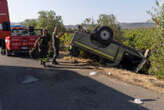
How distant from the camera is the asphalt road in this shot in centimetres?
390

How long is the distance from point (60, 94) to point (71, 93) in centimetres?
30

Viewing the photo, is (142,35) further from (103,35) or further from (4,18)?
(4,18)

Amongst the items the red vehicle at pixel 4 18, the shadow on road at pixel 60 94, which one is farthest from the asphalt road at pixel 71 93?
the red vehicle at pixel 4 18

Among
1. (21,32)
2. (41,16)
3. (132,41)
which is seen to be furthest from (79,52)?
(41,16)

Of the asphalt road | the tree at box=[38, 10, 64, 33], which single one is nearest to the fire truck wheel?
the asphalt road

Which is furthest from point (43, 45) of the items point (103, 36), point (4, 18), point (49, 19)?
point (49, 19)

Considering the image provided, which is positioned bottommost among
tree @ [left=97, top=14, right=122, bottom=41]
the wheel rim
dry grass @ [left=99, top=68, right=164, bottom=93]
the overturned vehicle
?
dry grass @ [left=99, top=68, right=164, bottom=93]

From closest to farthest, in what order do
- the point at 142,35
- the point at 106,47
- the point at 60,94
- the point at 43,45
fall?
the point at 60,94, the point at 106,47, the point at 43,45, the point at 142,35

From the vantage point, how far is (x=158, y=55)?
583 centimetres

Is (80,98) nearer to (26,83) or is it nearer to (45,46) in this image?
(26,83)

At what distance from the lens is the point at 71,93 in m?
4.66

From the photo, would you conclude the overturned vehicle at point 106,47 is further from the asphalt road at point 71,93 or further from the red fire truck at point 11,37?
the red fire truck at point 11,37

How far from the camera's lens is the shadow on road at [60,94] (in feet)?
12.7

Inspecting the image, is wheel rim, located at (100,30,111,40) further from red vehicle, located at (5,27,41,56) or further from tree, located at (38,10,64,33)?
tree, located at (38,10,64,33)
